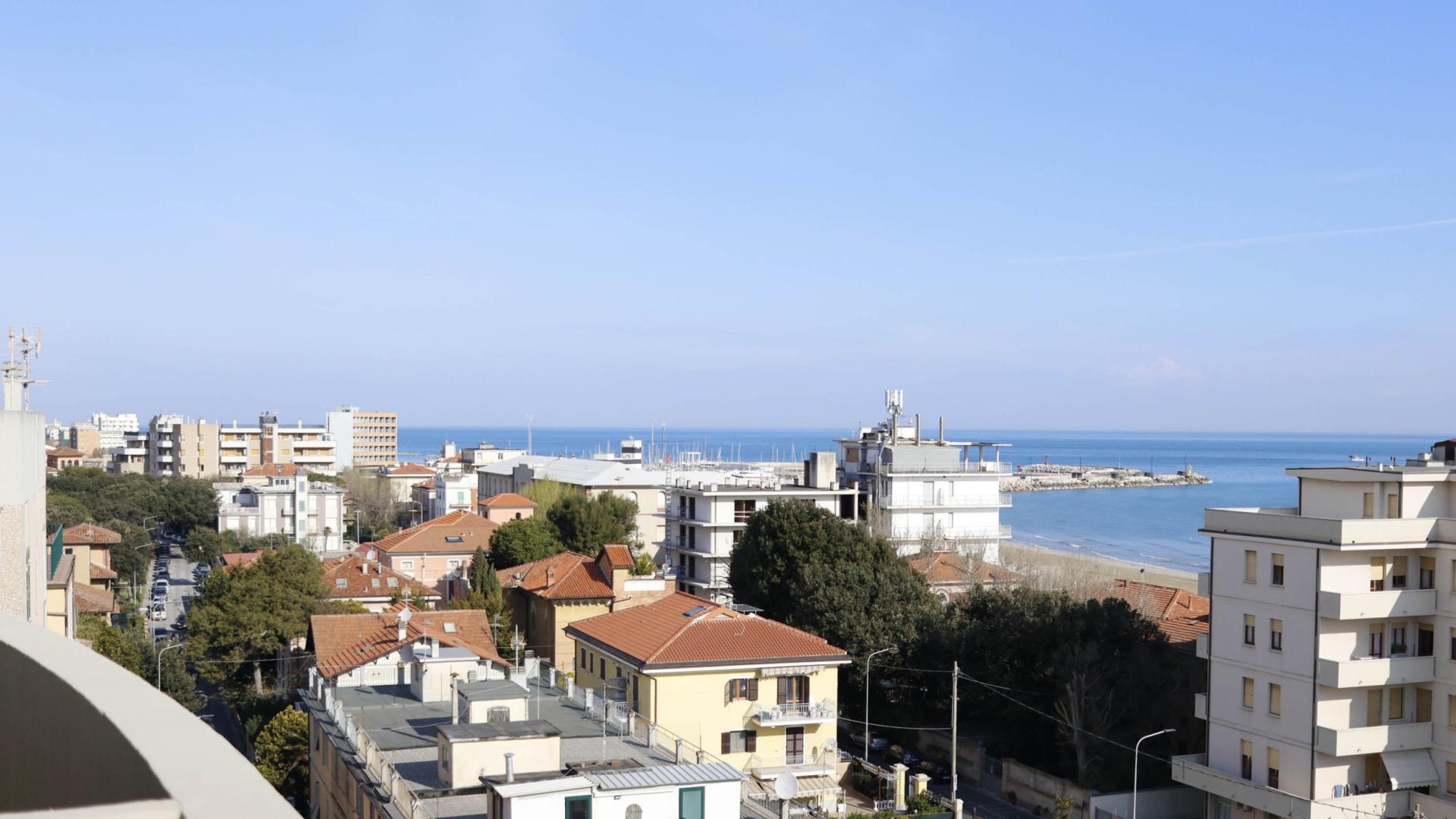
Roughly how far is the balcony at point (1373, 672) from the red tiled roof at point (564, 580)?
22849mm

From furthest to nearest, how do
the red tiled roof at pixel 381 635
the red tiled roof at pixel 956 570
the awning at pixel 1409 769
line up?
the red tiled roof at pixel 956 570 < the red tiled roof at pixel 381 635 < the awning at pixel 1409 769

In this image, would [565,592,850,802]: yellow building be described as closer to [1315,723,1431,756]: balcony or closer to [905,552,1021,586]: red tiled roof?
[1315,723,1431,756]: balcony

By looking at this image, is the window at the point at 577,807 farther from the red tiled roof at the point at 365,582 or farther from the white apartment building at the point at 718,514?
the white apartment building at the point at 718,514

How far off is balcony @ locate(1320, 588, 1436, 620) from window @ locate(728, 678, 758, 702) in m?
12.5

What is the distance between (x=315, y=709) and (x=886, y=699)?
17.7m

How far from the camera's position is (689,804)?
17766 millimetres

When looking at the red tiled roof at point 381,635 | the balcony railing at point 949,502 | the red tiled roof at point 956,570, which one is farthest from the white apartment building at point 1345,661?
the balcony railing at point 949,502

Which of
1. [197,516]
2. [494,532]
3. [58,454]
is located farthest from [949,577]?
[58,454]

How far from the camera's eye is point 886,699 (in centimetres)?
3706

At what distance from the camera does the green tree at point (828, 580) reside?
121ft

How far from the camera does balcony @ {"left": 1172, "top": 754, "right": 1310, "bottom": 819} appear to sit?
26.0 meters

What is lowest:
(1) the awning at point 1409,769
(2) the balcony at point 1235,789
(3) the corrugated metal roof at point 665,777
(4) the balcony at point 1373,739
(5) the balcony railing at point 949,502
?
(2) the balcony at point 1235,789

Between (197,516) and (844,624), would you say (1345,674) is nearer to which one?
(844,624)

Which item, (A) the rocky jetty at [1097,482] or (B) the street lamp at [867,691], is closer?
(B) the street lamp at [867,691]
